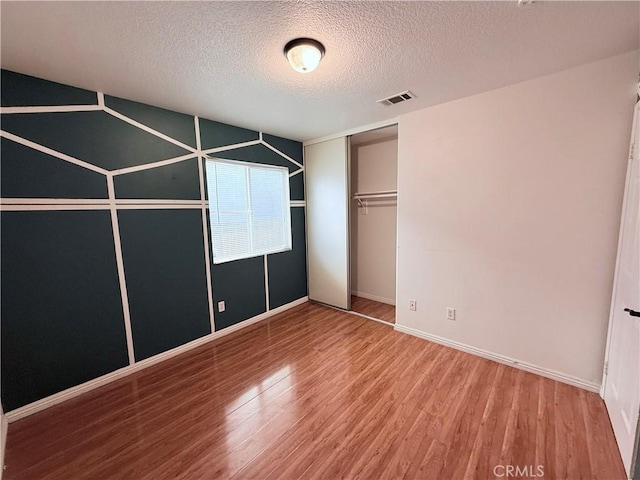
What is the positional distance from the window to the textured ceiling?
940mm

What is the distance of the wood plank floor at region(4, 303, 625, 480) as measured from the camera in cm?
149

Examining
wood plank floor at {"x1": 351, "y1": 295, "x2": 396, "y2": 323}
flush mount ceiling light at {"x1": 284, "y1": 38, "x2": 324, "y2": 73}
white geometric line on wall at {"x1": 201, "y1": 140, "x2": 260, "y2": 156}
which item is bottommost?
wood plank floor at {"x1": 351, "y1": 295, "x2": 396, "y2": 323}

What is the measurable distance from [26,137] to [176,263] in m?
1.42

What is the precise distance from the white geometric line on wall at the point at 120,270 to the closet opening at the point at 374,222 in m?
2.62

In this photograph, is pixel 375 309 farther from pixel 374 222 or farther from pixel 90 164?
pixel 90 164

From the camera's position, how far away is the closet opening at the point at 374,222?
3.80 m

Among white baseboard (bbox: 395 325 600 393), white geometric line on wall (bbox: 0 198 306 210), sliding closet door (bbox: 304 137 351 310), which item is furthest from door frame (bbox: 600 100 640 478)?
white geometric line on wall (bbox: 0 198 306 210)

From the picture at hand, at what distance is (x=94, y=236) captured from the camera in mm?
2154

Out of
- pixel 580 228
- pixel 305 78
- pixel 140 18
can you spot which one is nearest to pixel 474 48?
pixel 305 78

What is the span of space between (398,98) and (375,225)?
2.01 m

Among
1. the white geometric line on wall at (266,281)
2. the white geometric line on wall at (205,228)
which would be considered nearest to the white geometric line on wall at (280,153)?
Result: the white geometric line on wall at (205,228)

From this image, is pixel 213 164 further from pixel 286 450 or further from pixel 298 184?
pixel 286 450

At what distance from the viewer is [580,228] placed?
197 centimetres

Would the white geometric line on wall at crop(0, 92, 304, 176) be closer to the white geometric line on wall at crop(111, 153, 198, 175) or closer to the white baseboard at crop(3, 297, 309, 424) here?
the white geometric line on wall at crop(111, 153, 198, 175)
